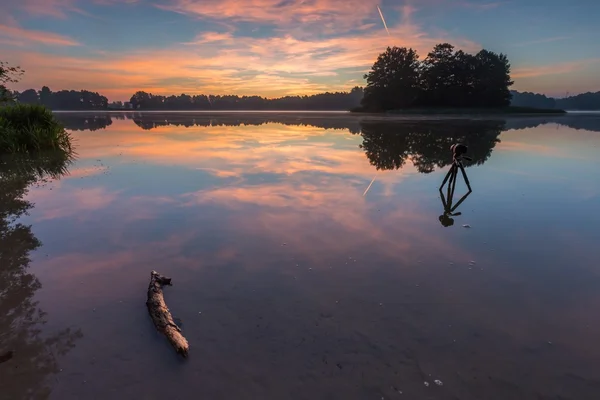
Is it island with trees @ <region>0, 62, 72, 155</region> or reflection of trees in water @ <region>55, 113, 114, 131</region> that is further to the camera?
reflection of trees in water @ <region>55, 113, 114, 131</region>

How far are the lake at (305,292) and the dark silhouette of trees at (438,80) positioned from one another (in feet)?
337

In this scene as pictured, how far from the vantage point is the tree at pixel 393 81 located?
107562mm

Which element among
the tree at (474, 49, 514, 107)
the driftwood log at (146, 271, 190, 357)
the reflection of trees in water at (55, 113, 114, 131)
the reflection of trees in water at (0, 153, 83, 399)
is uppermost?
the tree at (474, 49, 514, 107)

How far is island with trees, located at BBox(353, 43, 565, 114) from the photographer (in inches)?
4026

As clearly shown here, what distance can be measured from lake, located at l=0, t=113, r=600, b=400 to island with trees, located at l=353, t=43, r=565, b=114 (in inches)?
3877

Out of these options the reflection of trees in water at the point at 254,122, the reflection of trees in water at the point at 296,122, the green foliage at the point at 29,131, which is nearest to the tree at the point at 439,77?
the reflection of trees in water at the point at 296,122

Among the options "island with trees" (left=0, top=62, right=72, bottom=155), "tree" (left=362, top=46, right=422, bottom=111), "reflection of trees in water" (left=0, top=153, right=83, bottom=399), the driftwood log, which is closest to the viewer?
"reflection of trees in water" (left=0, top=153, right=83, bottom=399)

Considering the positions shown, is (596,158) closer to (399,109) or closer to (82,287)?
(82,287)

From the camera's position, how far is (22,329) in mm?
5008

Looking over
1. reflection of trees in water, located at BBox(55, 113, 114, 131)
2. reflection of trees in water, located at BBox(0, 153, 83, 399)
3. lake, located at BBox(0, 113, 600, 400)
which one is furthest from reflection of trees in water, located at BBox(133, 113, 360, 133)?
reflection of trees in water, located at BBox(0, 153, 83, 399)

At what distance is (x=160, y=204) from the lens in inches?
451

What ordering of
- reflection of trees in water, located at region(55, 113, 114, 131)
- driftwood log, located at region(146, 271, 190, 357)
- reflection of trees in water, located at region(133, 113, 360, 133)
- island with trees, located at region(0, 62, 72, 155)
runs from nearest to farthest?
1. driftwood log, located at region(146, 271, 190, 357)
2. island with trees, located at region(0, 62, 72, 155)
3. reflection of trees in water, located at region(55, 113, 114, 131)
4. reflection of trees in water, located at region(133, 113, 360, 133)

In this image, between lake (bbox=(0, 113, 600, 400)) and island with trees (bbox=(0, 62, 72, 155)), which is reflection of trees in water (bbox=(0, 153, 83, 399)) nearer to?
lake (bbox=(0, 113, 600, 400))

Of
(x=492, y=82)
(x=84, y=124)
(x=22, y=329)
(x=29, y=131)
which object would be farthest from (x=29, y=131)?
(x=492, y=82)
